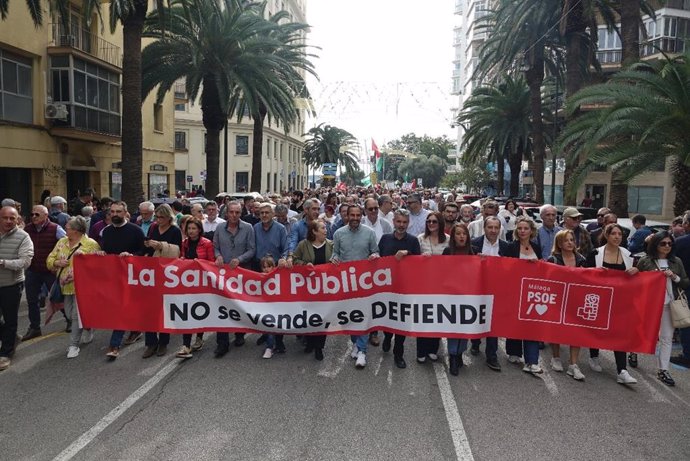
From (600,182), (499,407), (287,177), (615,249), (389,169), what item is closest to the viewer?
(499,407)

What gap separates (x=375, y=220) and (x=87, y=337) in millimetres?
4182

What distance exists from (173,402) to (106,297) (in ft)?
6.88

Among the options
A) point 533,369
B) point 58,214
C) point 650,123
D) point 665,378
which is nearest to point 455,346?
point 533,369

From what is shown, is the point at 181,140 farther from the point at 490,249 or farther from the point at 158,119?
the point at 490,249

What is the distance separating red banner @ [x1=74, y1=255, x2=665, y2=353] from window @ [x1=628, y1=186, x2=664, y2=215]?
34.7 meters

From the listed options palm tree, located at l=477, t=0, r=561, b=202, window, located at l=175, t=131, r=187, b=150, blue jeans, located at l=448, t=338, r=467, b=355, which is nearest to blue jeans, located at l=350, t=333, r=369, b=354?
blue jeans, located at l=448, t=338, r=467, b=355

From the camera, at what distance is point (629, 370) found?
6789 millimetres

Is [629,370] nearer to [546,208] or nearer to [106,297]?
[546,208]

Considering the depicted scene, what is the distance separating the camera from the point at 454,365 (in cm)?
645

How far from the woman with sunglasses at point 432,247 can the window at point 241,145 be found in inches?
2104


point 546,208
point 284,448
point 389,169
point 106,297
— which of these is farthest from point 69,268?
point 389,169

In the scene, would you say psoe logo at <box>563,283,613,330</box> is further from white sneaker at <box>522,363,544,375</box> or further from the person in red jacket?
the person in red jacket

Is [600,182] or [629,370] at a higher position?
[600,182]

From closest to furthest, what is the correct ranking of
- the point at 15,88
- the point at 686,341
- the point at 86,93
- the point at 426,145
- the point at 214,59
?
the point at 686,341, the point at 15,88, the point at 214,59, the point at 86,93, the point at 426,145
